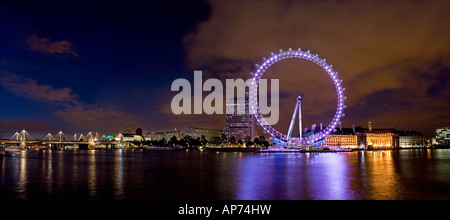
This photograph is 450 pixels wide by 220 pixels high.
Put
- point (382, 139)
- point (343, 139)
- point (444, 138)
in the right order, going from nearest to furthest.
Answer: point (343, 139)
point (382, 139)
point (444, 138)

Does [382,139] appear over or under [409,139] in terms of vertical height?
over

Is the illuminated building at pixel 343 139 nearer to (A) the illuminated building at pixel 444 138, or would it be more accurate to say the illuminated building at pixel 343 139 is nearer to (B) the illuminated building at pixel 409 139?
(B) the illuminated building at pixel 409 139

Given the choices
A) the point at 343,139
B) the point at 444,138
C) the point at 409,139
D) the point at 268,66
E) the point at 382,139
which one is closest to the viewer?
the point at 268,66

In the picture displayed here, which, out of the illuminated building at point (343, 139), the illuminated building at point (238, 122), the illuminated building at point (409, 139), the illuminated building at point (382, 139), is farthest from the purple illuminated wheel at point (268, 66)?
the illuminated building at point (238, 122)

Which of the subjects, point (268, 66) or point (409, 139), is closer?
point (268, 66)

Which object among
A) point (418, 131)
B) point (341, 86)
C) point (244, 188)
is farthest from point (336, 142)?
point (244, 188)

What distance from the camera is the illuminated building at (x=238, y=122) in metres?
194

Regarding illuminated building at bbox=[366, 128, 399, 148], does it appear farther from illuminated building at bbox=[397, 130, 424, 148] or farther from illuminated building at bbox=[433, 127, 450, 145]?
illuminated building at bbox=[433, 127, 450, 145]

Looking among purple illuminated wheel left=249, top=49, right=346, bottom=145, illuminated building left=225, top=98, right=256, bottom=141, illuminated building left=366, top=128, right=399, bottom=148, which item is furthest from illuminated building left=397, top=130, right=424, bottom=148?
purple illuminated wheel left=249, top=49, right=346, bottom=145

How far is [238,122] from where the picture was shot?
198000mm

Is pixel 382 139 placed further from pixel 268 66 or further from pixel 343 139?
pixel 268 66

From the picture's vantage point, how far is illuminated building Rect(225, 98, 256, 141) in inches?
7657

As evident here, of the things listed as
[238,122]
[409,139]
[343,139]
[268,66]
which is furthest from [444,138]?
[268,66]
